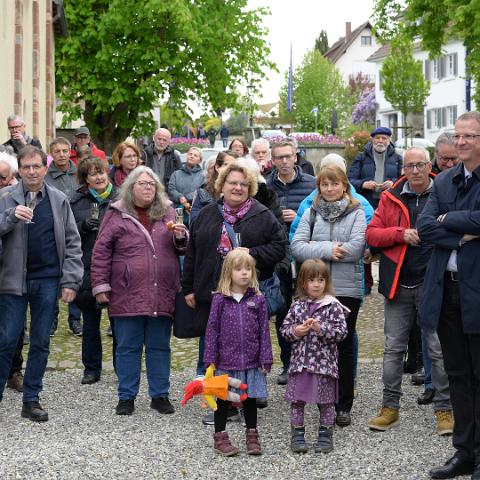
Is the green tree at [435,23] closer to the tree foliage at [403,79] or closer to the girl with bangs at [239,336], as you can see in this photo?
the girl with bangs at [239,336]

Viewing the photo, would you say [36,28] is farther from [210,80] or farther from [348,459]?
[348,459]

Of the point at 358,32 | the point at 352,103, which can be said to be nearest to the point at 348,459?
the point at 352,103

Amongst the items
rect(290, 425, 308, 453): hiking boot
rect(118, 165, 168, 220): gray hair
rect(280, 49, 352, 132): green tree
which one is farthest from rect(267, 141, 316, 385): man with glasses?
rect(280, 49, 352, 132): green tree

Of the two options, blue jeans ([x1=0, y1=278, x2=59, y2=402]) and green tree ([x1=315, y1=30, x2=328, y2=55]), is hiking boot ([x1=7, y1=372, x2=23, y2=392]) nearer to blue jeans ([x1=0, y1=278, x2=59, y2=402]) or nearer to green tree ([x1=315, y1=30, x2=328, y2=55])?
blue jeans ([x1=0, y1=278, x2=59, y2=402])

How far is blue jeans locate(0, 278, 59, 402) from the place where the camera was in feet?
24.0

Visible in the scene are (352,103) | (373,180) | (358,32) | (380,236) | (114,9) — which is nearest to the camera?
(380,236)

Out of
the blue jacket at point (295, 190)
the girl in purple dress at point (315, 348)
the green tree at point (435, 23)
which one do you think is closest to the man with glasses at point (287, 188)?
the blue jacket at point (295, 190)

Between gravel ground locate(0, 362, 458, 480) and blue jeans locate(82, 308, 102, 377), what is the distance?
0.48 m

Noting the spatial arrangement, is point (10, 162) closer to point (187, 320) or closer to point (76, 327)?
point (187, 320)

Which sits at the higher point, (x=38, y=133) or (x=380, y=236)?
(x=38, y=133)

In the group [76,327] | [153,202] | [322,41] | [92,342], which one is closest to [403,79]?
[76,327]

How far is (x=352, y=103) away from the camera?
8869 centimetres

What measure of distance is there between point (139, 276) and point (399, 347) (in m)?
2.03

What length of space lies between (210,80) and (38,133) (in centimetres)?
959
